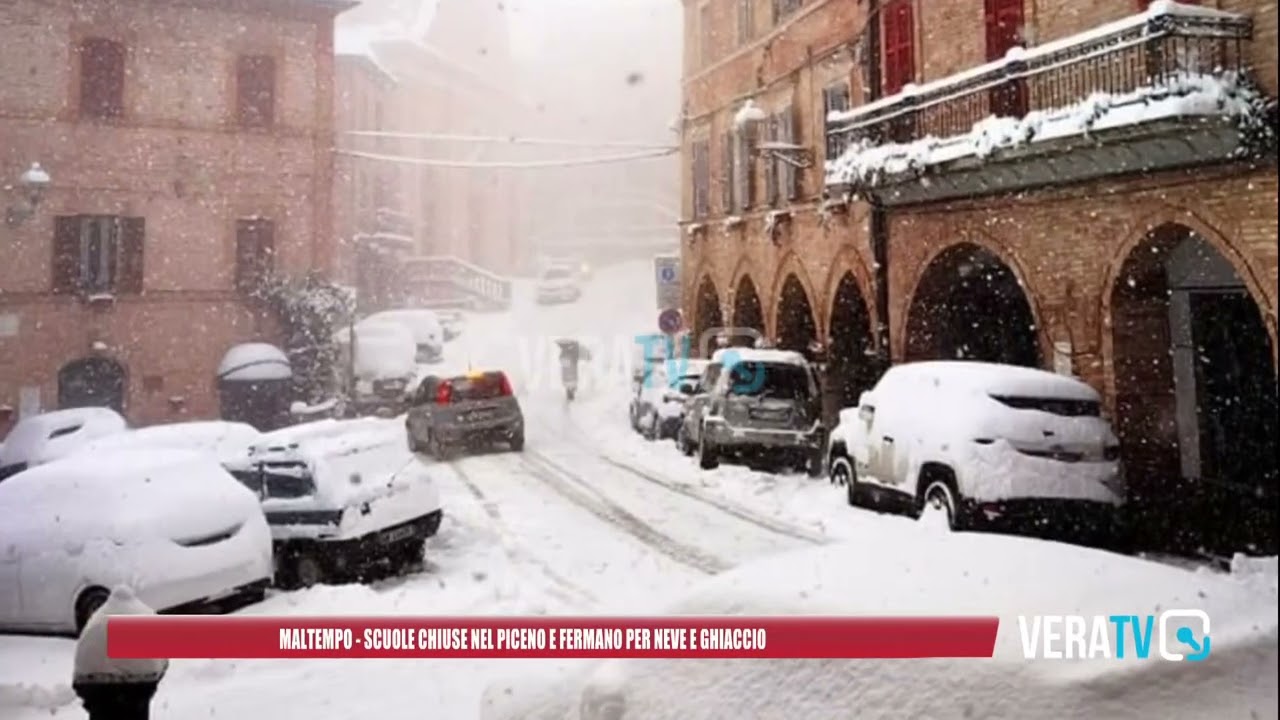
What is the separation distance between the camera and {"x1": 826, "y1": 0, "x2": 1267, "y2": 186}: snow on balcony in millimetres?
1812

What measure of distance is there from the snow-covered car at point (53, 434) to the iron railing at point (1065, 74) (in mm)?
2533

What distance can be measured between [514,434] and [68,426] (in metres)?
1.40

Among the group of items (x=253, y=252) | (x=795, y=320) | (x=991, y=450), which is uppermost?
(x=253, y=252)

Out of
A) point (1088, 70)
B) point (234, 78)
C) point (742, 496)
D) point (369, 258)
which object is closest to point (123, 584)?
point (369, 258)

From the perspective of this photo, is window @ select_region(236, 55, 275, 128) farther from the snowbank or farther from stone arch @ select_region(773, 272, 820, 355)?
stone arch @ select_region(773, 272, 820, 355)

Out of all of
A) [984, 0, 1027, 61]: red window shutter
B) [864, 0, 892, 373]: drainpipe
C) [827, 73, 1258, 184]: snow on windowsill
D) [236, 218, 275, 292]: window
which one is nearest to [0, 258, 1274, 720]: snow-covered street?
[864, 0, 892, 373]: drainpipe

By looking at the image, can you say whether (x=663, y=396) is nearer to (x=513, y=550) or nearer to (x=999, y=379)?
(x=513, y=550)

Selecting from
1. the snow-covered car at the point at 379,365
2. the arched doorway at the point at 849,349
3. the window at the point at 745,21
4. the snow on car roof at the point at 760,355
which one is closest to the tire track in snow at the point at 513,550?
the snow-covered car at the point at 379,365

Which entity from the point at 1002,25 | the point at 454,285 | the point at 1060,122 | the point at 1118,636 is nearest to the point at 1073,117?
the point at 1060,122

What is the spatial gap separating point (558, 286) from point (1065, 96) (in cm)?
160

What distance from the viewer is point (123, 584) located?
2225 mm

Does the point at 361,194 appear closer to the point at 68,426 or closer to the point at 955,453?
the point at 68,426

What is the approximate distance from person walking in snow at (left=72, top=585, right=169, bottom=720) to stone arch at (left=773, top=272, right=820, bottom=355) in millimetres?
2122

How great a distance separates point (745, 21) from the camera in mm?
2697
